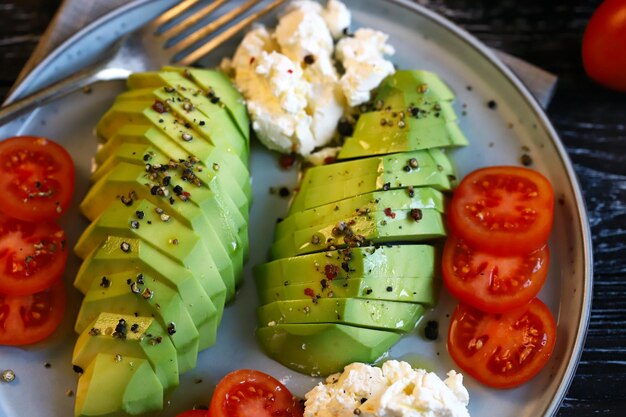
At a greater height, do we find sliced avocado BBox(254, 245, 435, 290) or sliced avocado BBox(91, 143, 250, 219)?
sliced avocado BBox(91, 143, 250, 219)

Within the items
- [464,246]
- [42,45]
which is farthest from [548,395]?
[42,45]

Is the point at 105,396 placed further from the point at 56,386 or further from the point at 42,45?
the point at 42,45

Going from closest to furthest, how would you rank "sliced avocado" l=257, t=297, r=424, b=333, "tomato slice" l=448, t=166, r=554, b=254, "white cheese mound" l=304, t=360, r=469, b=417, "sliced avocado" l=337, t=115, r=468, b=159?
"white cheese mound" l=304, t=360, r=469, b=417, "sliced avocado" l=257, t=297, r=424, b=333, "tomato slice" l=448, t=166, r=554, b=254, "sliced avocado" l=337, t=115, r=468, b=159

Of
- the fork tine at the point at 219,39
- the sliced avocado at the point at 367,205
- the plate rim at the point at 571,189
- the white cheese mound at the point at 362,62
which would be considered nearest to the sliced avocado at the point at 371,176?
the sliced avocado at the point at 367,205

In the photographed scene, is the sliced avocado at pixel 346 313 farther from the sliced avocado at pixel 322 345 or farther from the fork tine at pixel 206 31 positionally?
the fork tine at pixel 206 31

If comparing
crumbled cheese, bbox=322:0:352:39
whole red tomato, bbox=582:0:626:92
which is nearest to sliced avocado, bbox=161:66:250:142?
crumbled cheese, bbox=322:0:352:39

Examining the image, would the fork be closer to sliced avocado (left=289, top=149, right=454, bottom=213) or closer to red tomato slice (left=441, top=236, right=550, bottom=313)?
sliced avocado (left=289, top=149, right=454, bottom=213)
